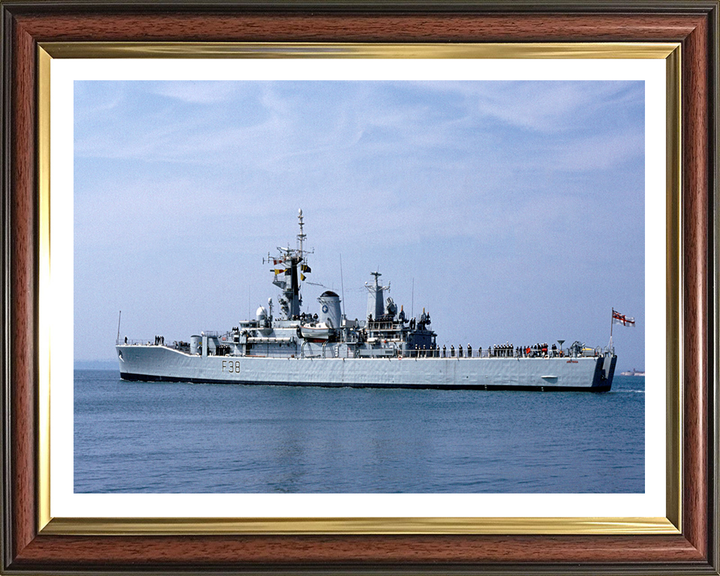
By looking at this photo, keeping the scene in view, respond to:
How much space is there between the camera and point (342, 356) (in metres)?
31.3

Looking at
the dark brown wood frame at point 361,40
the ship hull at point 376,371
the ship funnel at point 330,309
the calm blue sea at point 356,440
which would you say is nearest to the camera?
the dark brown wood frame at point 361,40

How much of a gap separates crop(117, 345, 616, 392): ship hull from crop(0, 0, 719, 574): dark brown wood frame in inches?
993

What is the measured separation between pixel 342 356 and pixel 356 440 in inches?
699

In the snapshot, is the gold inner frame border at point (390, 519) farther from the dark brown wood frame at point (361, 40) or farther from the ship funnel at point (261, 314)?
the ship funnel at point (261, 314)

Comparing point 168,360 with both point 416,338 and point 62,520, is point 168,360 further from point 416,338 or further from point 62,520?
point 62,520

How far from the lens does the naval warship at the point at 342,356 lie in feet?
93.1

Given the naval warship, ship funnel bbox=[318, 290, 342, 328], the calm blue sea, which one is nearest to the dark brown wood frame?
the calm blue sea

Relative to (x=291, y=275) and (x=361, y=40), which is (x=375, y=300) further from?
(x=361, y=40)

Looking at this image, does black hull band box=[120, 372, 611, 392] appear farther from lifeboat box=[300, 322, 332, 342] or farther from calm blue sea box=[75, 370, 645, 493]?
lifeboat box=[300, 322, 332, 342]

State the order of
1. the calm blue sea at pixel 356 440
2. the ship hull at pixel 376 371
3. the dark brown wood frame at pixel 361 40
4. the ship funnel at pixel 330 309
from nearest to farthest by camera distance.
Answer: the dark brown wood frame at pixel 361 40 → the calm blue sea at pixel 356 440 → the ship hull at pixel 376 371 → the ship funnel at pixel 330 309

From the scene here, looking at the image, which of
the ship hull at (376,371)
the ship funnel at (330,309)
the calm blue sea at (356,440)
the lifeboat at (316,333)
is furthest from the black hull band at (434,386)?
the ship funnel at (330,309)

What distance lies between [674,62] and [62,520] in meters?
3.65

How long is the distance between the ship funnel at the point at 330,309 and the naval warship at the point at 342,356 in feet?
0.15

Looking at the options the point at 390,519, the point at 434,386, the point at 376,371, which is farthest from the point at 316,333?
the point at 390,519
